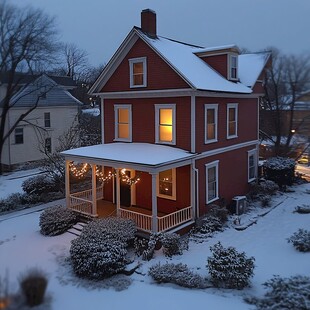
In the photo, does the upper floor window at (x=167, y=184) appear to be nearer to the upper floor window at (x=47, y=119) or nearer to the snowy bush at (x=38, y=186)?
the snowy bush at (x=38, y=186)

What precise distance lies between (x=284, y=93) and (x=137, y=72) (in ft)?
64.9

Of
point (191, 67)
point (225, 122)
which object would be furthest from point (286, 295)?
point (191, 67)

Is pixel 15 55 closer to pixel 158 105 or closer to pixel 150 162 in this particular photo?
pixel 158 105

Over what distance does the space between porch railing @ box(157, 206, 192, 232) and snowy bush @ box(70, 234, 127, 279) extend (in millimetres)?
2476

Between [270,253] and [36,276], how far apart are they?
8770mm

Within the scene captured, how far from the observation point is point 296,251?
43.0 feet

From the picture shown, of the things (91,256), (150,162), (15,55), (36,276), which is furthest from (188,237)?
(15,55)

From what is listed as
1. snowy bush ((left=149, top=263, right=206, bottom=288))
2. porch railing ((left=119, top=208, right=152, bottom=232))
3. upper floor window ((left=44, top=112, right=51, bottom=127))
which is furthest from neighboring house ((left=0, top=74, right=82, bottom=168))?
snowy bush ((left=149, top=263, right=206, bottom=288))

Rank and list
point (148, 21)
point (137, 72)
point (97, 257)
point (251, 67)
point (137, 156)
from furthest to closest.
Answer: point (251, 67) → point (148, 21) → point (137, 72) → point (137, 156) → point (97, 257)

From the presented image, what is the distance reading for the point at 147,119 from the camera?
1755 centimetres

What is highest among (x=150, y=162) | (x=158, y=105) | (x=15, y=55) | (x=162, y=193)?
(x=15, y=55)

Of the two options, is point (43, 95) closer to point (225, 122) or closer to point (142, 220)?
point (225, 122)

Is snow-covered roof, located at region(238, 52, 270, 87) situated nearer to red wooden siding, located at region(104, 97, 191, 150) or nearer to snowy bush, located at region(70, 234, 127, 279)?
red wooden siding, located at region(104, 97, 191, 150)

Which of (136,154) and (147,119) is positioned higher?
(147,119)
